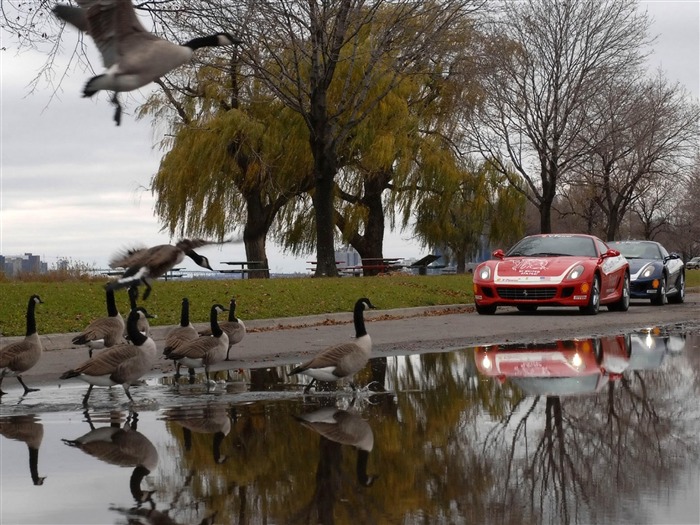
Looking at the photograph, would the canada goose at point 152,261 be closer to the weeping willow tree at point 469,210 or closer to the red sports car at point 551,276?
the red sports car at point 551,276

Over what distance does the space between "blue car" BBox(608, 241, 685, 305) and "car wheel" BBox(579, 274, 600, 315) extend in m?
4.32

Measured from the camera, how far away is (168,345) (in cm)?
1220

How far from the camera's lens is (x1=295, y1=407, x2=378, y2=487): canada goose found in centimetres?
730

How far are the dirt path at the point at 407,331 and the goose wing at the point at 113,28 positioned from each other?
5439 millimetres

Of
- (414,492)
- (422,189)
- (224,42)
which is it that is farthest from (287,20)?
(414,492)

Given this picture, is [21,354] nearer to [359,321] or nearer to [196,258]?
[196,258]

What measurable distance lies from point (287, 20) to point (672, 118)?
1267 inches

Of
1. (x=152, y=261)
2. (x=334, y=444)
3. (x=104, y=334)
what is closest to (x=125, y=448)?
(x=334, y=444)

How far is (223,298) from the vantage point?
73.4 feet

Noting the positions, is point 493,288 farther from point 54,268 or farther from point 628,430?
point 628,430

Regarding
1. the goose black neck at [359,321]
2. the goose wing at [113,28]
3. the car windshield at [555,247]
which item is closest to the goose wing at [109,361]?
the goose black neck at [359,321]

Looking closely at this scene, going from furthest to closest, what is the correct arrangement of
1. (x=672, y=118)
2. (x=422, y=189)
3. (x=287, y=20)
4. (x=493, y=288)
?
(x=672, y=118), (x=422, y=189), (x=287, y=20), (x=493, y=288)

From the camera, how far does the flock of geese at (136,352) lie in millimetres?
9883

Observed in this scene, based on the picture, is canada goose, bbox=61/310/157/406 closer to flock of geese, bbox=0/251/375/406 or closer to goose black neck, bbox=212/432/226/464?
flock of geese, bbox=0/251/375/406
